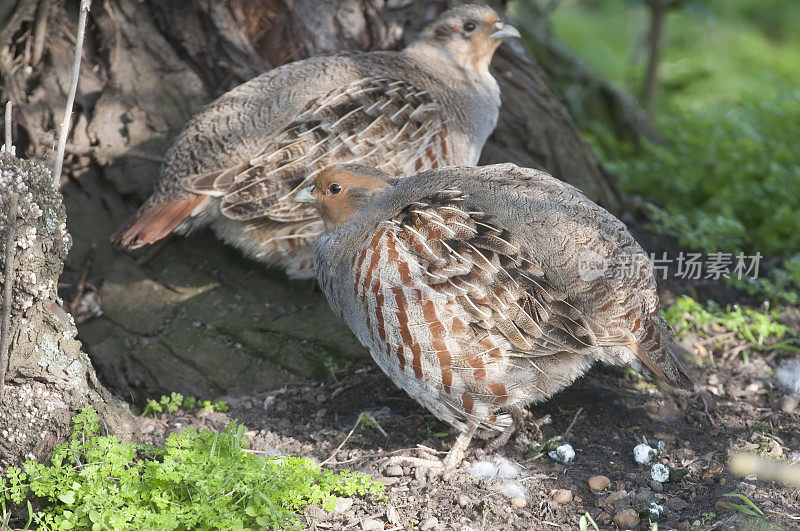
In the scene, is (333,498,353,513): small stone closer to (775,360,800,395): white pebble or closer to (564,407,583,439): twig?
(564,407,583,439): twig

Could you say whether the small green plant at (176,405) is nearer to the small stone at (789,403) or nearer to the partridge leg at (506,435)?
the partridge leg at (506,435)

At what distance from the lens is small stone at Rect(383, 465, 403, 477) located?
3074 mm

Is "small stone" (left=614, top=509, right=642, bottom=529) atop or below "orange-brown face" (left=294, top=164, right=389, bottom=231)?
below

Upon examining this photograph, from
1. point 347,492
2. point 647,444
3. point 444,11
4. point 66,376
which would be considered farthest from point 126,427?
point 444,11

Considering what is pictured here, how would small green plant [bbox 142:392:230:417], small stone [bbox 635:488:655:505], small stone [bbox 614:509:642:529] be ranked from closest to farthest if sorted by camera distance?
small stone [bbox 614:509:642:529]
small stone [bbox 635:488:655:505]
small green plant [bbox 142:392:230:417]

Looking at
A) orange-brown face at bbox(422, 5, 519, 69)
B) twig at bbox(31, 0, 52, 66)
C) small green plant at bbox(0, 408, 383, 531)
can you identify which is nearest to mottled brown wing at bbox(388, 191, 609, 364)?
small green plant at bbox(0, 408, 383, 531)

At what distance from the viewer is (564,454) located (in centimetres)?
319

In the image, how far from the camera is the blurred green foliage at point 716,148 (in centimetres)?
513

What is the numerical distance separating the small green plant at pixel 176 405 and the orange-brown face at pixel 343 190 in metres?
1.07

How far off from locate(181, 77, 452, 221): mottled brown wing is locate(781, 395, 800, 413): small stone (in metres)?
2.18

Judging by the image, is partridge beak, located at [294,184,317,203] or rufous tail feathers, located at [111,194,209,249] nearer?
partridge beak, located at [294,184,317,203]

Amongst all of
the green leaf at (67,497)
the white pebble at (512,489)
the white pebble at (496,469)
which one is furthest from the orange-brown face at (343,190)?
the green leaf at (67,497)

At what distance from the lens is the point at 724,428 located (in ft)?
11.2

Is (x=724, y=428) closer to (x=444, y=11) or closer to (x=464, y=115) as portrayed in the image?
(x=464, y=115)
